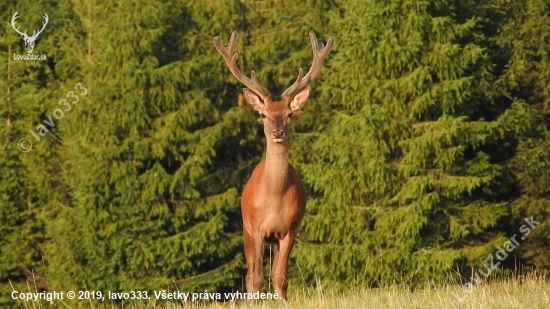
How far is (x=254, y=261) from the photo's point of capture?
41.4 ft

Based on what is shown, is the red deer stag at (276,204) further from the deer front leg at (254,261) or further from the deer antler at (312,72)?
the deer antler at (312,72)

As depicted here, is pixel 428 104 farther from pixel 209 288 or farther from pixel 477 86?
pixel 209 288

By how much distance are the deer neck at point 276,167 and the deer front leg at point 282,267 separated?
52 cm

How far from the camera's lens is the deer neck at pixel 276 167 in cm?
1238

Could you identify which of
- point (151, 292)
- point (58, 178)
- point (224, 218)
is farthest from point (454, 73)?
point (58, 178)

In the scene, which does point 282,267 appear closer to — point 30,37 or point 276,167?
point 276,167

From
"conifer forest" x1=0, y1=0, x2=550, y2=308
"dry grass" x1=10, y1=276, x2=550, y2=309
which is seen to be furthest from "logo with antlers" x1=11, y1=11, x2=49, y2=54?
"dry grass" x1=10, y1=276, x2=550, y2=309

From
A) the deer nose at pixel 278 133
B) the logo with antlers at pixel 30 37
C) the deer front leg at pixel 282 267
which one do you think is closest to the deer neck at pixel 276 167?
the deer nose at pixel 278 133

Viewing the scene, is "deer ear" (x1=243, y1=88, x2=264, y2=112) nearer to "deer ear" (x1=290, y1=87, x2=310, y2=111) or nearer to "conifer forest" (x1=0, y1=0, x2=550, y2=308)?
"deer ear" (x1=290, y1=87, x2=310, y2=111)

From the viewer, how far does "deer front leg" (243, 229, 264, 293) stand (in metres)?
12.3

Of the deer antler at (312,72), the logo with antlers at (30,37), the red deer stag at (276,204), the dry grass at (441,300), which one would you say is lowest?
the dry grass at (441,300)

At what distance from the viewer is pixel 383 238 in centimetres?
2670

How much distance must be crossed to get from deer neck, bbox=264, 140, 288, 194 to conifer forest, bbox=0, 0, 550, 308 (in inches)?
499

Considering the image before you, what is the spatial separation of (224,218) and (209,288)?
6.20ft
